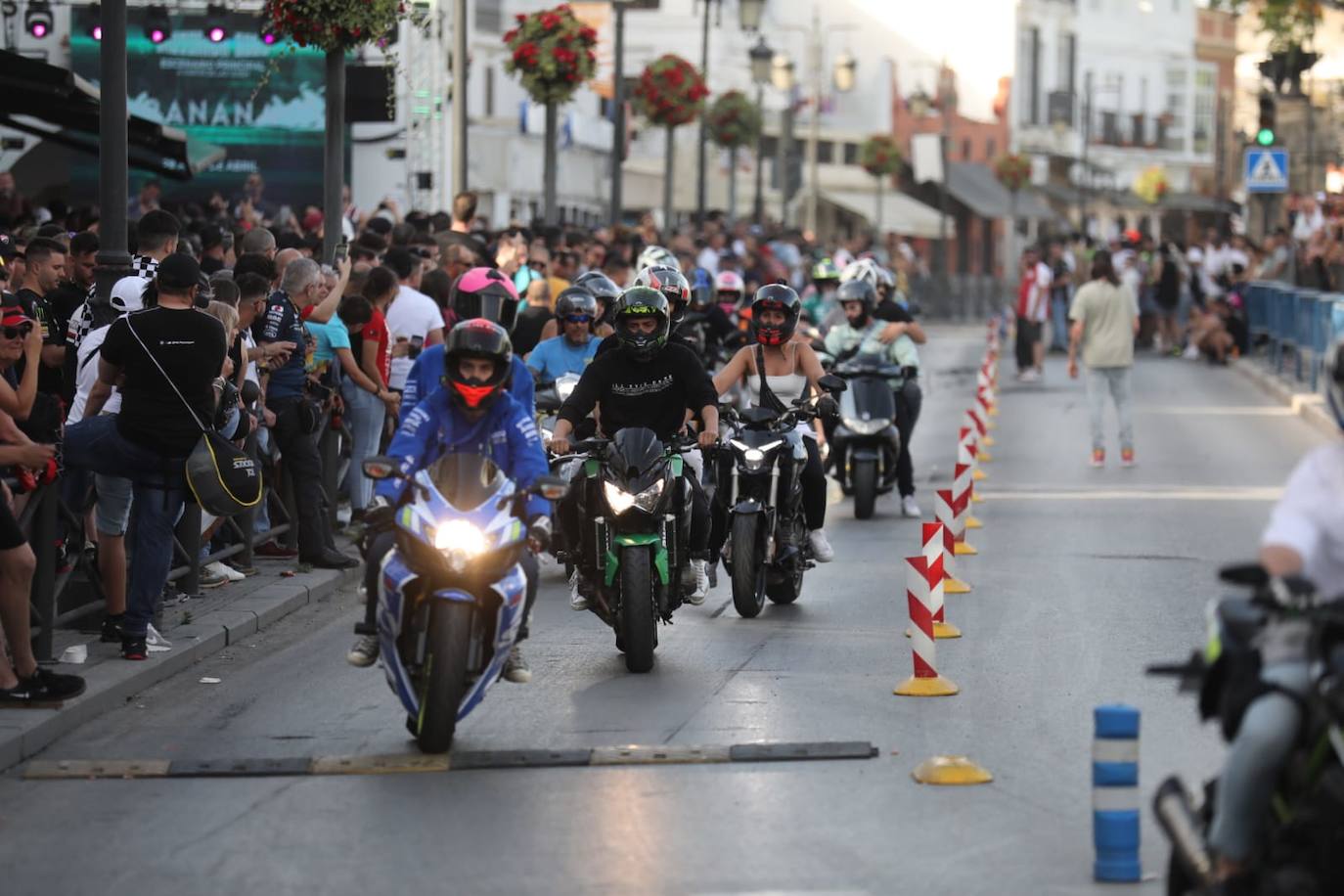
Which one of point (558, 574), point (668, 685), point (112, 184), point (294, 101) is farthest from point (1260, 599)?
point (294, 101)

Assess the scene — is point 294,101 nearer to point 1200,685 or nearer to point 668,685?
point 668,685

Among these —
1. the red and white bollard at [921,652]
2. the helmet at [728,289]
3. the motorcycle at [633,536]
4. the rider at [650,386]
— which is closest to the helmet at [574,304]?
the rider at [650,386]

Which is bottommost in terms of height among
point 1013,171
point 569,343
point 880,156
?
point 569,343

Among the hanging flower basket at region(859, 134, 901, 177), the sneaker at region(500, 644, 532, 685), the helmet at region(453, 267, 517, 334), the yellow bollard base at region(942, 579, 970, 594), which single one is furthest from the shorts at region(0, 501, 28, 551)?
the hanging flower basket at region(859, 134, 901, 177)

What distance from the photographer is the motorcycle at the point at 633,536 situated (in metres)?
11.2

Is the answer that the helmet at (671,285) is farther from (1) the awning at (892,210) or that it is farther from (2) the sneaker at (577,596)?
(1) the awning at (892,210)

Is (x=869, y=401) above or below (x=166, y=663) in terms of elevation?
above

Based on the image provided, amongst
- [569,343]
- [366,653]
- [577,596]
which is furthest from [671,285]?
[366,653]

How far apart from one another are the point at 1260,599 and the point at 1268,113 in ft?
94.8

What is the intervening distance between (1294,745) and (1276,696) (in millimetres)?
121

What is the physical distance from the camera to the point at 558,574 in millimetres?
15344

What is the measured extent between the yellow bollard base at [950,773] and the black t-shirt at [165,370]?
4.01 metres

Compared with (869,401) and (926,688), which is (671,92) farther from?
(926,688)

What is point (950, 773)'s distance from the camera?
8.73 m
